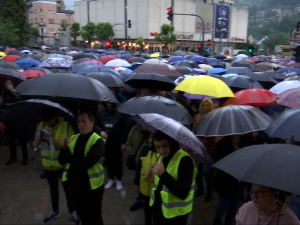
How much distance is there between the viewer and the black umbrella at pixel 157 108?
4.43m

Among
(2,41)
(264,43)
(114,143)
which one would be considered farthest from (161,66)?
(264,43)

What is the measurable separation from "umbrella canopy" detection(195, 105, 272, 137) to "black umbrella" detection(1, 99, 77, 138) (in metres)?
1.64

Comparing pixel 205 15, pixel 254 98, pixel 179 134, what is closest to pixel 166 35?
pixel 205 15

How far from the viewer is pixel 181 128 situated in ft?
10.8

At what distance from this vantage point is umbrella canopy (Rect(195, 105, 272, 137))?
4.09 m

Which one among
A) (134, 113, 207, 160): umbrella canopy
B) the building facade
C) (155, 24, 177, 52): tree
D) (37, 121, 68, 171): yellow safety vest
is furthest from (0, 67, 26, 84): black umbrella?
the building facade

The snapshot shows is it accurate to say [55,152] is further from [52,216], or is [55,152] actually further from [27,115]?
[52,216]

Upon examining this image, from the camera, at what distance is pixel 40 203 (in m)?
5.32

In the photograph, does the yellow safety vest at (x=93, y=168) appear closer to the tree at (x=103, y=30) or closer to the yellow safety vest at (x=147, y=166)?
the yellow safety vest at (x=147, y=166)

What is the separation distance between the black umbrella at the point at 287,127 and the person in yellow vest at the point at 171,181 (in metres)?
1.07

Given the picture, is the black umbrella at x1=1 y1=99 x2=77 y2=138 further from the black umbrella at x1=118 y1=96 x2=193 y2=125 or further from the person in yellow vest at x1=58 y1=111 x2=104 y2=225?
the black umbrella at x1=118 y1=96 x2=193 y2=125

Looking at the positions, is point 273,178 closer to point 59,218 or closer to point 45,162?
point 45,162

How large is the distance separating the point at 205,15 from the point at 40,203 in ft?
235

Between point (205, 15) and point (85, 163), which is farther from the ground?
point (205, 15)
